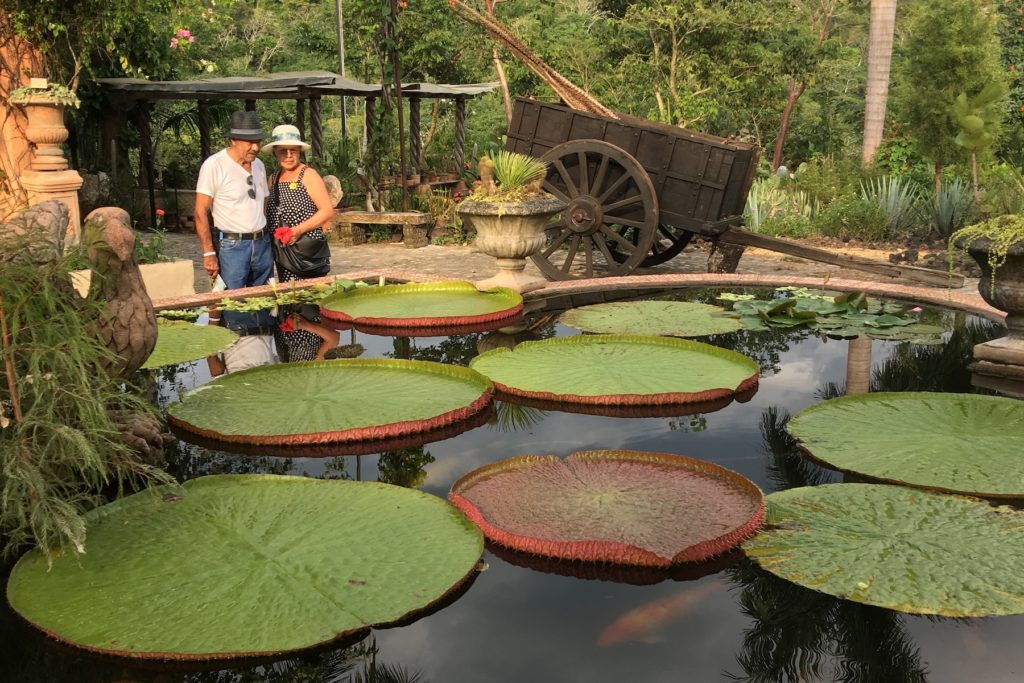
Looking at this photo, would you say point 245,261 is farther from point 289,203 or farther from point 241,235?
point 289,203

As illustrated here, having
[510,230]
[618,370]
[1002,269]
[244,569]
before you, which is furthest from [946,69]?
[244,569]

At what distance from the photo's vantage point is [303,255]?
20.7 feet

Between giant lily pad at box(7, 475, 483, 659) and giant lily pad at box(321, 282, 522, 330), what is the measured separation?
2.57 m

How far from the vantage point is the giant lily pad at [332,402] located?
379 centimetres

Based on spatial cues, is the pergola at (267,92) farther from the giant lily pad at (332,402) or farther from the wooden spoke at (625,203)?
the giant lily pad at (332,402)

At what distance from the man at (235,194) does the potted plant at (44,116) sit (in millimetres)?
2743

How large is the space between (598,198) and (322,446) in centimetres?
491

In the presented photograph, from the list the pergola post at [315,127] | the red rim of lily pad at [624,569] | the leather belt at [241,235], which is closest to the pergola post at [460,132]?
the pergola post at [315,127]

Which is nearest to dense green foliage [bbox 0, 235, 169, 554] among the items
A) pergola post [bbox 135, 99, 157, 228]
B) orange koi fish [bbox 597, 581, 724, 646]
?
orange koi fish [bbox 597, 581, 724, 646]

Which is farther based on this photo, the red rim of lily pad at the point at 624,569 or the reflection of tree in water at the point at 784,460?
the reflection of tree in water at the point at 784,460

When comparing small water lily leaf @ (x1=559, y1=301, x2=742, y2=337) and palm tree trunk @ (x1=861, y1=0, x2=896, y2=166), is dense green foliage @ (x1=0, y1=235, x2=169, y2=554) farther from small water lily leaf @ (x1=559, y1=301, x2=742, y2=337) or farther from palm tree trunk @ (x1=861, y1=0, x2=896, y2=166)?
palm tree trunk @ (x1=861, y1=0, x2=896, y2=166)

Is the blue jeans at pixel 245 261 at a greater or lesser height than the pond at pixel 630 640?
greater

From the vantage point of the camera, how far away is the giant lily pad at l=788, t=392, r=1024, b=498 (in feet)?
10.9

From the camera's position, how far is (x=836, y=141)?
19.2 m
